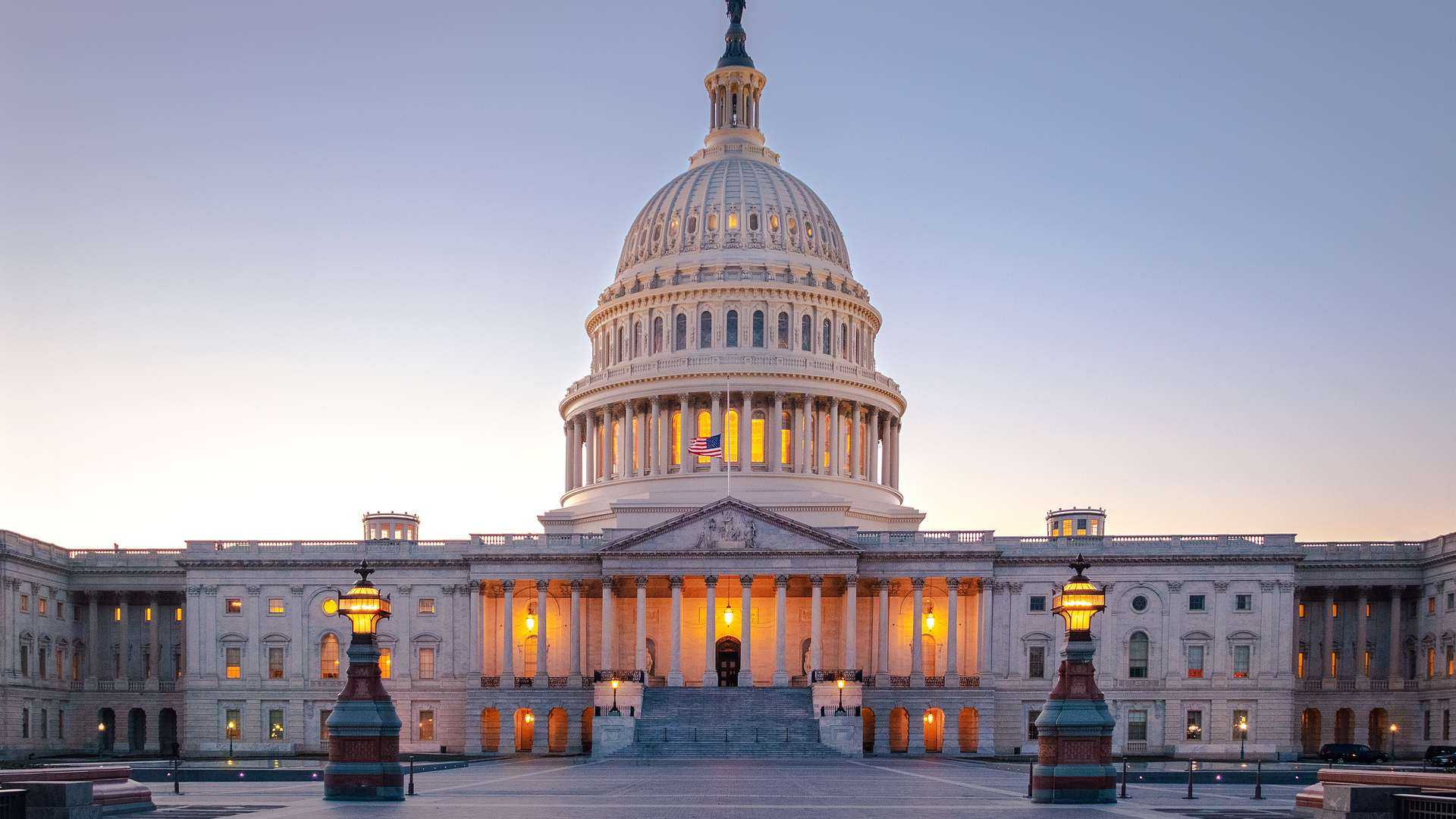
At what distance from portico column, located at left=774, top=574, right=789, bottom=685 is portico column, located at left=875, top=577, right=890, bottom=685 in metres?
5.89

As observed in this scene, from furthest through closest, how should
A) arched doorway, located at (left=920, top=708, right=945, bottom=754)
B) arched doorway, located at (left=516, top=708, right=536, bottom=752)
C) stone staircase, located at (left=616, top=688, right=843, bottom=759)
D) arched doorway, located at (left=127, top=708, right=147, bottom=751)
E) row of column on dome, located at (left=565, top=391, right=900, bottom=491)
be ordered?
row of column on dome, located at (left=565, top=391, right=900, bottom=491), arched doorway, located at (left=127, top=708, right=147, bottom=751), arched doorway, located at (left=516, top=708, right=536, bottom=752), arched doorway, located at (left=920, top=708, right=945, bottom=754), stone staircase, located at (left=616, top=688, right=843, bottom=759)

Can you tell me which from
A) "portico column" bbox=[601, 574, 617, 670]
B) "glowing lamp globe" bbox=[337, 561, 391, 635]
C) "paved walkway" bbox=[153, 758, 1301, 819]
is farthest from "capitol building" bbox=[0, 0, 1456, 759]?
"glowing lamp globe" bbox=[337, 561, 391, 635]

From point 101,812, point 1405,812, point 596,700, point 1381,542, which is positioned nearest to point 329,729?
point 101,812

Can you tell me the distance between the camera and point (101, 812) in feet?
129

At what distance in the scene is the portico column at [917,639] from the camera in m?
102

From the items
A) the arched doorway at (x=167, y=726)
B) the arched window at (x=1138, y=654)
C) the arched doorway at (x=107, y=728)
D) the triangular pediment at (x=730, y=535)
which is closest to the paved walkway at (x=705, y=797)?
the triangular pediment at (x=730, y=535)

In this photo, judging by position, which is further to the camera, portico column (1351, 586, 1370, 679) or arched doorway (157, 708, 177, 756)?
arched doorway (157, 708, 177, 756)

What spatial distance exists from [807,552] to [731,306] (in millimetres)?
26699

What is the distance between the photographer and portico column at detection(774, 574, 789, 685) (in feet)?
328

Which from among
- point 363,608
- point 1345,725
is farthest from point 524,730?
point 363,608

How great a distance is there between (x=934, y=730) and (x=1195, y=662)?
1735cm

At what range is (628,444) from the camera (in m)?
121

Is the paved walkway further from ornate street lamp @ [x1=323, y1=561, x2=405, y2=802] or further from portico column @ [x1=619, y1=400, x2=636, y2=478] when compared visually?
portico column @ [x1=619, y1=400, x2=636, y2=478]

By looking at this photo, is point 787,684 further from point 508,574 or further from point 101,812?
point 101,812
